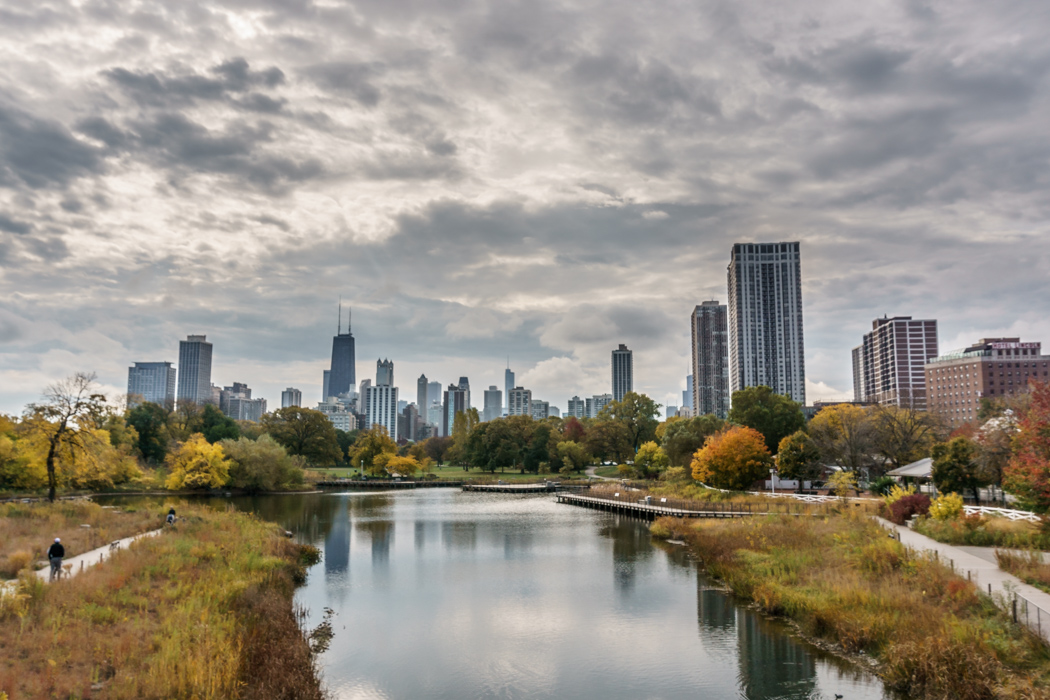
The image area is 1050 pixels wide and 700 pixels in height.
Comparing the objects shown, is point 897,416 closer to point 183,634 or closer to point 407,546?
point 407,546

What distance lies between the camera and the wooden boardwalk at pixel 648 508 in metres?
46.5

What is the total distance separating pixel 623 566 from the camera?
3378 centimetres

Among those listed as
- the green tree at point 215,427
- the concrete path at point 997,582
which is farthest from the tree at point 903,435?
the green tree at point 215,427

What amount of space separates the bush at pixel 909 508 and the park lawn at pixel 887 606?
185 centimetres

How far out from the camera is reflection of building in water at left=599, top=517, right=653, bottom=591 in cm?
3139

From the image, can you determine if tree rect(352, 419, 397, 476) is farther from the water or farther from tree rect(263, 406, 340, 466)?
the water

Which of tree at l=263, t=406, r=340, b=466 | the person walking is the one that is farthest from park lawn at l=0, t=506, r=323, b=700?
tree at l=263, t=406, r=340, b=466

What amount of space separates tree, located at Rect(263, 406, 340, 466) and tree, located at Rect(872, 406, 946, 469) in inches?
3315

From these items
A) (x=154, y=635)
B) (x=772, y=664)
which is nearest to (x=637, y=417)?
(x=772, y=664)

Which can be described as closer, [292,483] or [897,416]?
[897,416]

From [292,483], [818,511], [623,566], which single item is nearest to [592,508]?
[818,511]

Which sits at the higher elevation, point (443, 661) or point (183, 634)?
point (183, 634)

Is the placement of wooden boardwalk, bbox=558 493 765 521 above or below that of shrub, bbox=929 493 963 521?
below

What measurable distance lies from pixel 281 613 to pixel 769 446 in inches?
2216
